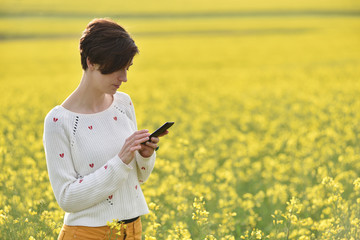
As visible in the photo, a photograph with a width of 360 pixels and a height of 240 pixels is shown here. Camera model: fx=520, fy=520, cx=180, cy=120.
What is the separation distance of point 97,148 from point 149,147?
0.26m

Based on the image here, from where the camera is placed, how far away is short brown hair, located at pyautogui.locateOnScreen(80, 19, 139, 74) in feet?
7.85

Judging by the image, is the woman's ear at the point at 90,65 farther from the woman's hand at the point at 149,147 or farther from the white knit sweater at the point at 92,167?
the woman's hand at the point at 149,147

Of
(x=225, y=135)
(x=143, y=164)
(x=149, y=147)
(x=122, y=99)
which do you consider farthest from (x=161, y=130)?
(x=225, y=135)

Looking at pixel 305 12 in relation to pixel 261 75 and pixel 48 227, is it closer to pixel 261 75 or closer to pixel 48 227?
pixel 261 75

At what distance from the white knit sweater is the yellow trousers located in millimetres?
36

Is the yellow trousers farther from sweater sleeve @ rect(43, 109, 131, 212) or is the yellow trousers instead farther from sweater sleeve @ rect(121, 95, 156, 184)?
sweater sleeve @ rect(121, 95, 156, 184)

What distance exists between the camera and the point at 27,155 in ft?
24.2

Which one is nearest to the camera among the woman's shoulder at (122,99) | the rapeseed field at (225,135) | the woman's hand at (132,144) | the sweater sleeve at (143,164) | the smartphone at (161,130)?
the woman's hand at (132,144)

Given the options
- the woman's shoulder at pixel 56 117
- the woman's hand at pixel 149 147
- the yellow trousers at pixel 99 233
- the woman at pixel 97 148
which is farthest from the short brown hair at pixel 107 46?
the yellow trousers at pixel 99 233

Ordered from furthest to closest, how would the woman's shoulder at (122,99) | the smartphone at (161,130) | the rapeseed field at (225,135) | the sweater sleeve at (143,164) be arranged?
the rapeseed field at (225,135), the woman's shoulder at (122,99), the sweater sleeve at (143,164), the smartphone at (161,130)

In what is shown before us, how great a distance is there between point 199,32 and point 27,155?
37.5m

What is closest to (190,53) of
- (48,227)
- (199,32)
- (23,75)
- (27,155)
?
(23,75)

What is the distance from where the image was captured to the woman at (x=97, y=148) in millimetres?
2424

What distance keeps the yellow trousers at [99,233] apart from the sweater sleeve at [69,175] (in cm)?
13
